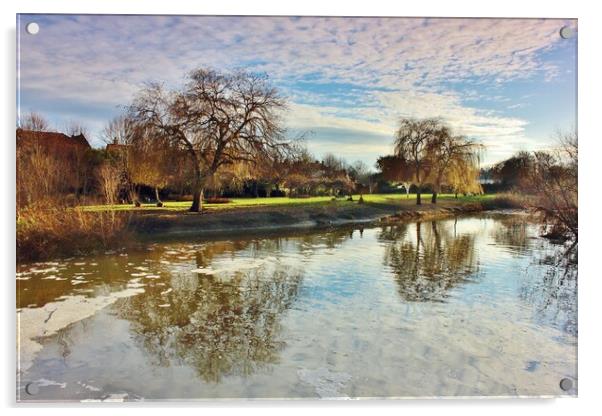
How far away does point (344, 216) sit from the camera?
5.55m

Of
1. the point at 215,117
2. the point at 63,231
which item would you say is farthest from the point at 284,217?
the point at 63,231

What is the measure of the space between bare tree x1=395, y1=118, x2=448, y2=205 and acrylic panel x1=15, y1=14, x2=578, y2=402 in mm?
22

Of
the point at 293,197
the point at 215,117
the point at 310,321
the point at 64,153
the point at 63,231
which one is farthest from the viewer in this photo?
the point at 293,197

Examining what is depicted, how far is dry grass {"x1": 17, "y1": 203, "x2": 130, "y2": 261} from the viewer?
3.99 meters

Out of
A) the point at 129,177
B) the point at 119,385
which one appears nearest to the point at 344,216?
the point at 129,177

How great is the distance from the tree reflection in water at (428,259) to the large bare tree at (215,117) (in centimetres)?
175

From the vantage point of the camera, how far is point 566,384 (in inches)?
141

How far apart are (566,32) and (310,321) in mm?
3470

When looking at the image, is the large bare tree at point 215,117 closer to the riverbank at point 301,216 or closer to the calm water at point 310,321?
the riverbank at point 301,216

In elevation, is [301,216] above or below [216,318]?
above

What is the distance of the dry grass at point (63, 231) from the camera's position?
13.1 ft
